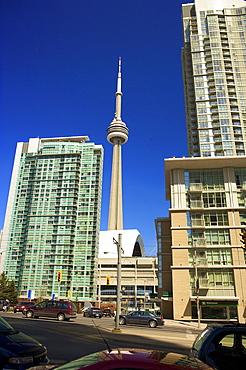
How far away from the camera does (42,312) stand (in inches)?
1036

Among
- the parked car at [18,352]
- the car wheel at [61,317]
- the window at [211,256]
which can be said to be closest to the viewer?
the parked car at [18,352]

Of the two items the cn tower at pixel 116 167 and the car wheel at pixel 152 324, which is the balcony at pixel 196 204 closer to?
the car wheel at pixel 152 324

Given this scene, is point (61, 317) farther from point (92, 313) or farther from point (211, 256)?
point (211, 256)

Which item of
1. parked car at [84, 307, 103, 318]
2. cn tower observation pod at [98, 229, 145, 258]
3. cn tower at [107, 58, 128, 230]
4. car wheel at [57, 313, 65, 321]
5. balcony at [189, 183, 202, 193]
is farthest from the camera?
cn tower at [107, 58, 128, 230]

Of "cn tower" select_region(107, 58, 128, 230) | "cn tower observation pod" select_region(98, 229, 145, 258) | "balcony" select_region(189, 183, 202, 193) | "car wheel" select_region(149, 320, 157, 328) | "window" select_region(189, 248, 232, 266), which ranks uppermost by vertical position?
"cn tower" select_region(107, 58, 128, 230)

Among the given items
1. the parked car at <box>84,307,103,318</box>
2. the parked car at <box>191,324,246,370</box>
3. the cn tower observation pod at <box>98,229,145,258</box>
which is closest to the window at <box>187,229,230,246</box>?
the parked car at <box>84,307,103,318</box>

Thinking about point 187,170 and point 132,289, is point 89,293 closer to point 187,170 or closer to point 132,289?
point 132,289

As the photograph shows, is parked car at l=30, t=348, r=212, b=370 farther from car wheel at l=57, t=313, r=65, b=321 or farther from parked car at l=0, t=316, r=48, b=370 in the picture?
car wheel at l=57, t=313, r=65, b=321

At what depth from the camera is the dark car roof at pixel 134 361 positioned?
3467mm

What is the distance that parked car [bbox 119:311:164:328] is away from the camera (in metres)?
27.1

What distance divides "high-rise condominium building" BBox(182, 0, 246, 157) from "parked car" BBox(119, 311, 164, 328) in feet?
191

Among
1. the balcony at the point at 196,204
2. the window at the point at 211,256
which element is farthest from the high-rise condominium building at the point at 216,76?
the window at the point at 211,256

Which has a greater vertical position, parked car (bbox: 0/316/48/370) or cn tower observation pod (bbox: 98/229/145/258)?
cn tower observation pod (bbox: 98/229/145/258)

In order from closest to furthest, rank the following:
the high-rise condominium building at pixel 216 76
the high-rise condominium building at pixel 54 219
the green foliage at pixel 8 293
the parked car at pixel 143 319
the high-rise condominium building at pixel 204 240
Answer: the parked car at pixel 143 319 → the high-rise condominium building at pixel 204 240 → the green foliage at pixel 8 293 → the high-rise condominium building at pixel 216 76 → the high-rise condominium building at pixel 54 219
